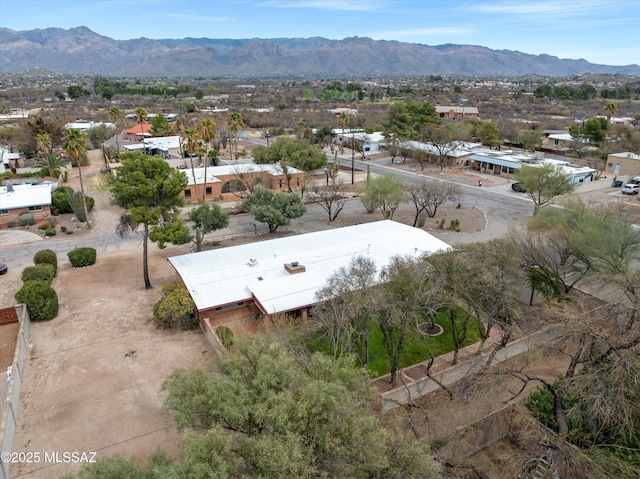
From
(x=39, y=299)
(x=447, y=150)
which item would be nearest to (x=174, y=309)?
(x=39, y=299)

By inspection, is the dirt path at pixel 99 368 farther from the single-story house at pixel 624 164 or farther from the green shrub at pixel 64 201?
the single-story house at pixel 624 164

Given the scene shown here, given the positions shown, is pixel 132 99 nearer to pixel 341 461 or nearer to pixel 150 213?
pixel 150 213

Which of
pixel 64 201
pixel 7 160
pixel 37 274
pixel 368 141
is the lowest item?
pixel 37 274

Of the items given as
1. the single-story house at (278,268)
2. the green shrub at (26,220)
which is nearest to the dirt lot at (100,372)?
the single-story house at (278,268)

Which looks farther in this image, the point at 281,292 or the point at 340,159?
the point at 340,159

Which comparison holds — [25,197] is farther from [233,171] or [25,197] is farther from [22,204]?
[233,171]

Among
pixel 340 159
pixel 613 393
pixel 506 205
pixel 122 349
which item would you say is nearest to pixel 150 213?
pixel 122 349

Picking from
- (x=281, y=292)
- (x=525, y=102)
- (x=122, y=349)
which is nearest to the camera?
(x=122, y=349)
